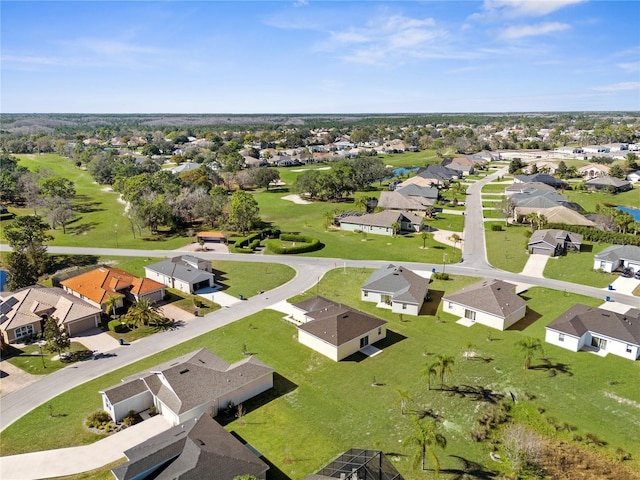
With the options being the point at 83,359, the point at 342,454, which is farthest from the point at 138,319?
the point at 342,454

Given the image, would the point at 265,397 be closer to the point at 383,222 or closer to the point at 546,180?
the point at 383,222

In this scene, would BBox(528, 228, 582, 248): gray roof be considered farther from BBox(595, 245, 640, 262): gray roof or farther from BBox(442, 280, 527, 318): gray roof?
BBox(442, 280, 527, 318): gray roof

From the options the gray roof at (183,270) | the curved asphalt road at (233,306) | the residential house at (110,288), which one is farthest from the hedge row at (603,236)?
the residential house at (110,288)

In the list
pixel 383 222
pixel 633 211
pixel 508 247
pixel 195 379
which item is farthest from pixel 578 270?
pixel 195 379

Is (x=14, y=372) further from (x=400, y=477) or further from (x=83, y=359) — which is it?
(x=400, y=477)

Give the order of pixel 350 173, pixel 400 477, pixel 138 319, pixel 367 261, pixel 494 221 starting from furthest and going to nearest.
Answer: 1. pixel 350 173
2. pixel 494 221
3. pixel 367 261
4. pixel 138 319
5. pixel 400 477

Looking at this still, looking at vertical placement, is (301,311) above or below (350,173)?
below

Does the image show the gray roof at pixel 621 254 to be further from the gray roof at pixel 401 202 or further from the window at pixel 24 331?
the window at pixel 24 331
